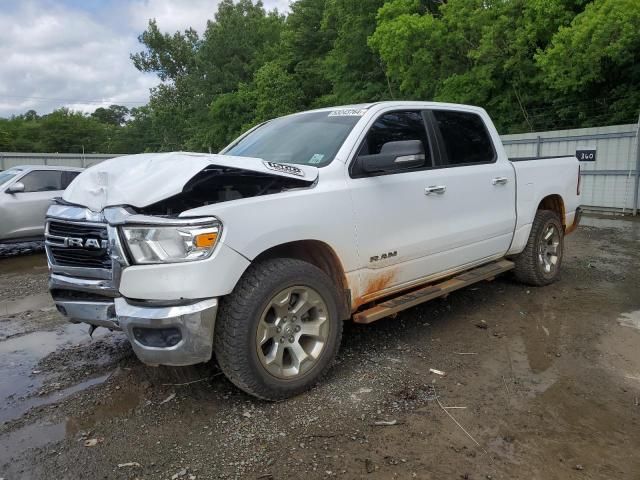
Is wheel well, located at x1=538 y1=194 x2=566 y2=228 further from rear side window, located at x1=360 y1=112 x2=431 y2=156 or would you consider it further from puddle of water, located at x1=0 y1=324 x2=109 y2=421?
puddle of water, located at x1=0 y1=324 x2=109 y2=421

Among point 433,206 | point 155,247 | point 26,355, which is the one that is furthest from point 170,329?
point 433,206

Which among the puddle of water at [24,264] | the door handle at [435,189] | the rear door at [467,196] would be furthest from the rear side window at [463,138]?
the puddle of water at [24,264]

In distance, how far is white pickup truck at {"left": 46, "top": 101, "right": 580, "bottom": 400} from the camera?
2898 mm

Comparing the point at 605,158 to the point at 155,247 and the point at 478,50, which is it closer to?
the point at 478,50

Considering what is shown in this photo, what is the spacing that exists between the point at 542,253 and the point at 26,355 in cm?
529

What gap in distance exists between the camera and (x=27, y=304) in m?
6.01

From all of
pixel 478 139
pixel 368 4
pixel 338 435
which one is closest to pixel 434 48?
pixel 368 4

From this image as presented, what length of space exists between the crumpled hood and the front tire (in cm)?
62

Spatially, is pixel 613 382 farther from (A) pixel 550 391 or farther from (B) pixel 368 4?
(B) pixel 368 4

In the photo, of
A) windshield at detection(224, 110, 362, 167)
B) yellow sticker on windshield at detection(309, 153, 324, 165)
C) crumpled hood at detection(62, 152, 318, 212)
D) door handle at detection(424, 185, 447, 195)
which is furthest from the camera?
door handle at detection(424, 185, 447, 195)

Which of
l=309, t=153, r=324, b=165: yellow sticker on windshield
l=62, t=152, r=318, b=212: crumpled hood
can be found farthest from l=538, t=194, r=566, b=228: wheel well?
l=62, t=152, r=318, b=212: crumpled hood

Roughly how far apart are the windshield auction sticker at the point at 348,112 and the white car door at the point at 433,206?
151 mm

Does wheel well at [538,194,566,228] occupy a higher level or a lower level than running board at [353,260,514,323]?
higher

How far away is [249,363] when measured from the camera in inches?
121
